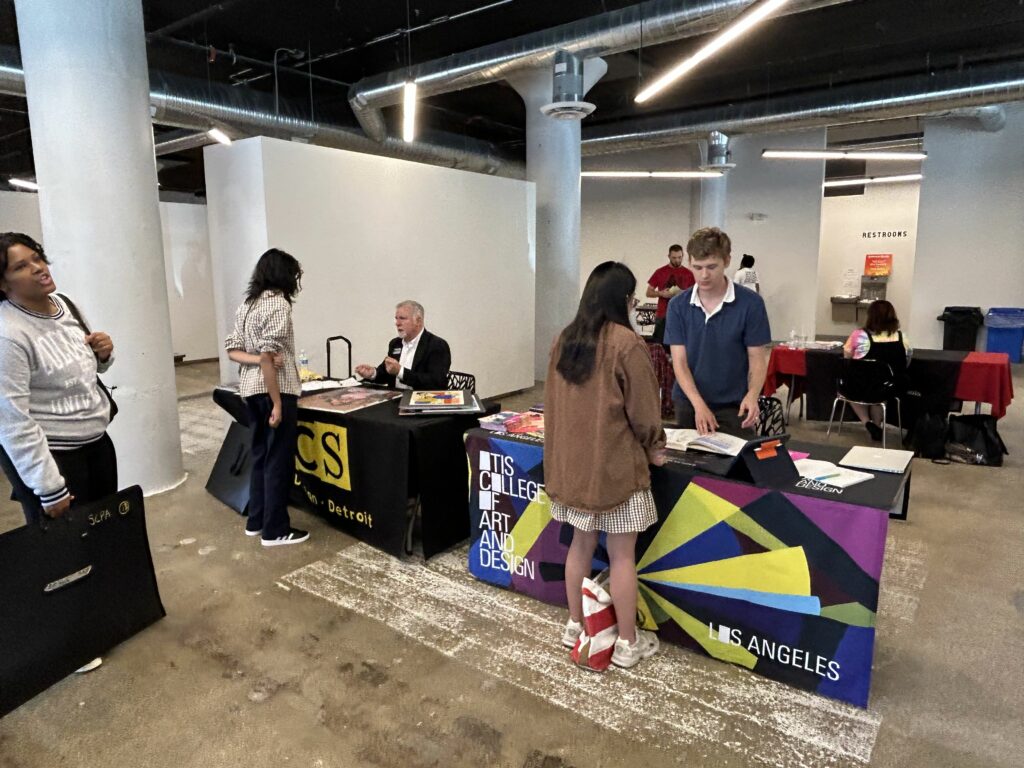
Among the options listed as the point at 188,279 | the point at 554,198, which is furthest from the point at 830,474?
the point at 188,279

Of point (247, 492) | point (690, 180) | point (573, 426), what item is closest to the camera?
point (573, 426)

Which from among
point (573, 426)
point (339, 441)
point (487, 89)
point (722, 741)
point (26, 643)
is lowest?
point (722, 741)

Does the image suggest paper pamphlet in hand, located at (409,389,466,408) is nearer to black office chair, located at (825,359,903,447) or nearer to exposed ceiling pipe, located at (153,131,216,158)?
black office chair, located at (825,359,903,447)

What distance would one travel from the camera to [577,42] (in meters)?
5.61

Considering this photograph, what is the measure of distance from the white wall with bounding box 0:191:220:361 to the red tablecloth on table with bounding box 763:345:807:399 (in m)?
8.40

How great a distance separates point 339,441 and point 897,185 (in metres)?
12.6

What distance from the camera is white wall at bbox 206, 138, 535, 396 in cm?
498

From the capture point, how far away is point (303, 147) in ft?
16.5

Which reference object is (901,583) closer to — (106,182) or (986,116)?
(106,182)

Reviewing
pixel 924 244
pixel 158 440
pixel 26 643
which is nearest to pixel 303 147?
pixel 158 440

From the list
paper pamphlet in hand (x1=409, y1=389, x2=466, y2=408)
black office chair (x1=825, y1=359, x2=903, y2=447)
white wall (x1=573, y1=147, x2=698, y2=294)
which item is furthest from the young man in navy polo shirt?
white wall (x1=573, y1=147, x2=698, y2=294)

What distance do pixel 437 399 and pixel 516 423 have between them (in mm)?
529

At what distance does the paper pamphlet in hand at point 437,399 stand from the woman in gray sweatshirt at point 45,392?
1.28 metres

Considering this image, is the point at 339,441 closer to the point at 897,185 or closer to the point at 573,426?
the point at 573,426
